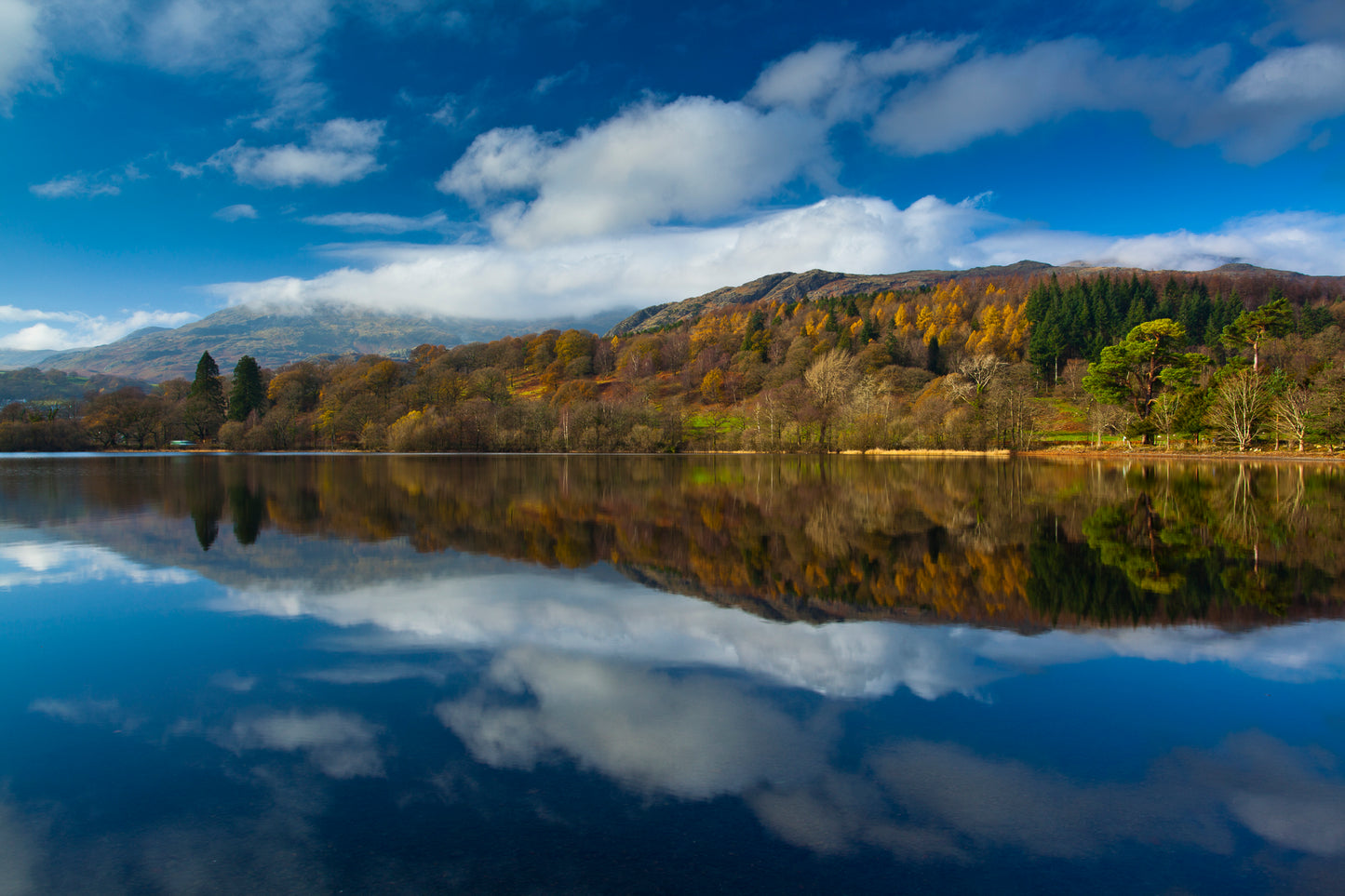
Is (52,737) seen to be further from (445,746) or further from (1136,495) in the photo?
(1136,495)

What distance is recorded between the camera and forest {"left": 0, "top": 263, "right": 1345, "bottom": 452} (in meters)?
66.4

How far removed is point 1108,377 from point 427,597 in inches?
3033

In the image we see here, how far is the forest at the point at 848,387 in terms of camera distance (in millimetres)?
66375

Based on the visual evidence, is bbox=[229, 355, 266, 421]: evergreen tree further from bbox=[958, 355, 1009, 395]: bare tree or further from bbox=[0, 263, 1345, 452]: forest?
bbox=[958, 355, 1009, 395]: bare tree

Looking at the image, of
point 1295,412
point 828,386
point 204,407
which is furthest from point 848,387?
point 204,407

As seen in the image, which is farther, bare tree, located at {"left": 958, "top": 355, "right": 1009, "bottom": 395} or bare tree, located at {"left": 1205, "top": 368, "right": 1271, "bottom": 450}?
bare tree, located at {"left": 958, "top": 355, "right": 1009, "bottom": 395}

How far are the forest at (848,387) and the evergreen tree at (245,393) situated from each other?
289 mm

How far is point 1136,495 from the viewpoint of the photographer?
958 inches

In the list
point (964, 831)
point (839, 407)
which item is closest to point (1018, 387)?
point (839, 407)

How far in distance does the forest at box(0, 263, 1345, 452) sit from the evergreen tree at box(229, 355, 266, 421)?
0.29 metres

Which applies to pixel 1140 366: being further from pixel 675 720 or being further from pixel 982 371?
pixel 675 720

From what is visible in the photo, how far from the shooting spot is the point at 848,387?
8950 cm

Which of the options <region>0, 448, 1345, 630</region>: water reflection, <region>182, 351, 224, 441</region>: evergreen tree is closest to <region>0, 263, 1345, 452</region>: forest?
<region>182, 351, 224, 441</region>: evergreen tree

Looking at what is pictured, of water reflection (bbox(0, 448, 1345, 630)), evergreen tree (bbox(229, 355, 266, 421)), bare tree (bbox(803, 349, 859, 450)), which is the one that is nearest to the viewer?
water reflection (bbox(0, 448, 1345, 630))
